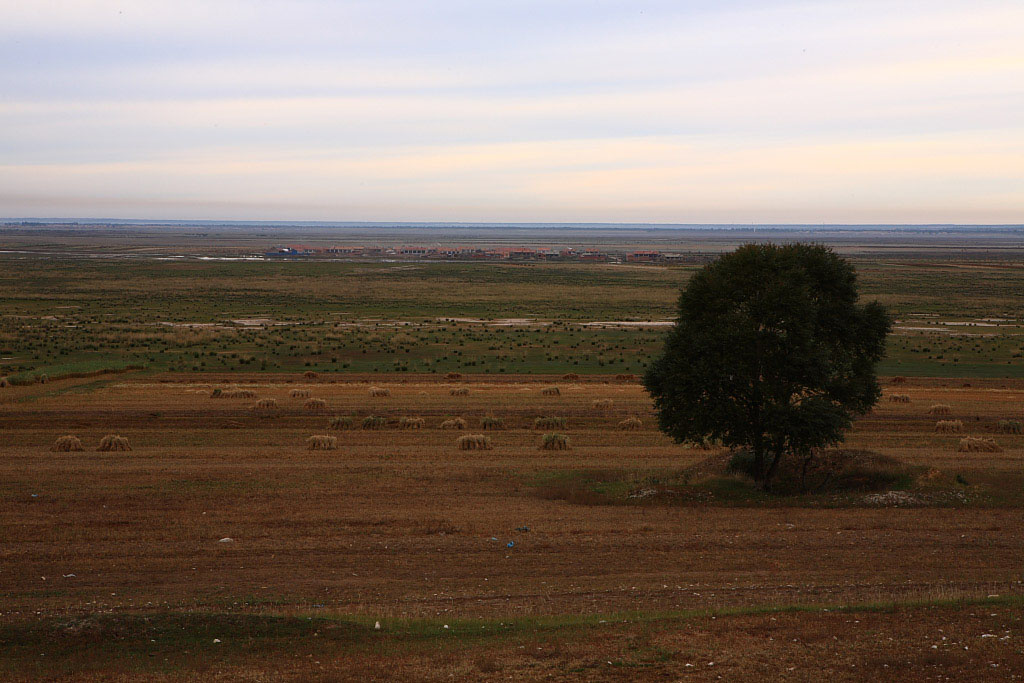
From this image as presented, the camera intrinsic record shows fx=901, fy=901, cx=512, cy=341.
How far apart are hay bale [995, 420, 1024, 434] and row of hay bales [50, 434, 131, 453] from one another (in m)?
28.0

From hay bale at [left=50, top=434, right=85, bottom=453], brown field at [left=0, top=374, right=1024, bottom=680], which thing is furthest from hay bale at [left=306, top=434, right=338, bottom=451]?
hay bale at [left=50, top=434, right=85, bottom=453]

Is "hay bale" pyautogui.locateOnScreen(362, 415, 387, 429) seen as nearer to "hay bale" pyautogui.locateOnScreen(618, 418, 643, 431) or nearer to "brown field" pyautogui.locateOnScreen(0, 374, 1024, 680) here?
"brown field" pyautogui.locateOnScreen(0, 374, 1024, 680)

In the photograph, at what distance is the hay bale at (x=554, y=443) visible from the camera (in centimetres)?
2719

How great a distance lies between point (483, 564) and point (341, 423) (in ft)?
57.1

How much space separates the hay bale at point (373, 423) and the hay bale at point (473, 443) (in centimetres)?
499

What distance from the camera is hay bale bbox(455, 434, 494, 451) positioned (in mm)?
27156

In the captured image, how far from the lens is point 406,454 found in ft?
85.9

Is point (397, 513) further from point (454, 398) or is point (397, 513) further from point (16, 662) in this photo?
point (454, 398)

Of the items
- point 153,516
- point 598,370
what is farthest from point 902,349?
point 153,516

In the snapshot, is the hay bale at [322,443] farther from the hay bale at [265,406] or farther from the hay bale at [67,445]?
the hay bale at [265,406]

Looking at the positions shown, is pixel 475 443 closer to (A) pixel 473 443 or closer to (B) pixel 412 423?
(A) pixel 473 443

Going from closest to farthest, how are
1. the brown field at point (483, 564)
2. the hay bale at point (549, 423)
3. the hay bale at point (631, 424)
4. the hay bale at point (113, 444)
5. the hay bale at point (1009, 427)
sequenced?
the brown field at point (483, 564) < the hay bale at point (113, 444) < the hay bale at point (1009, 427) < the hay bale at point (631, 424) < the hay bale at point (549, 423)

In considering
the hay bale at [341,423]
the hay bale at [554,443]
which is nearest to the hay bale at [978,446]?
the hay bale at [554,443]

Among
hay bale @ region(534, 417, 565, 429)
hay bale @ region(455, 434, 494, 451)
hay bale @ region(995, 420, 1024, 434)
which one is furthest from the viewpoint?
hay bale @ region(534, 417, 565, 429)
